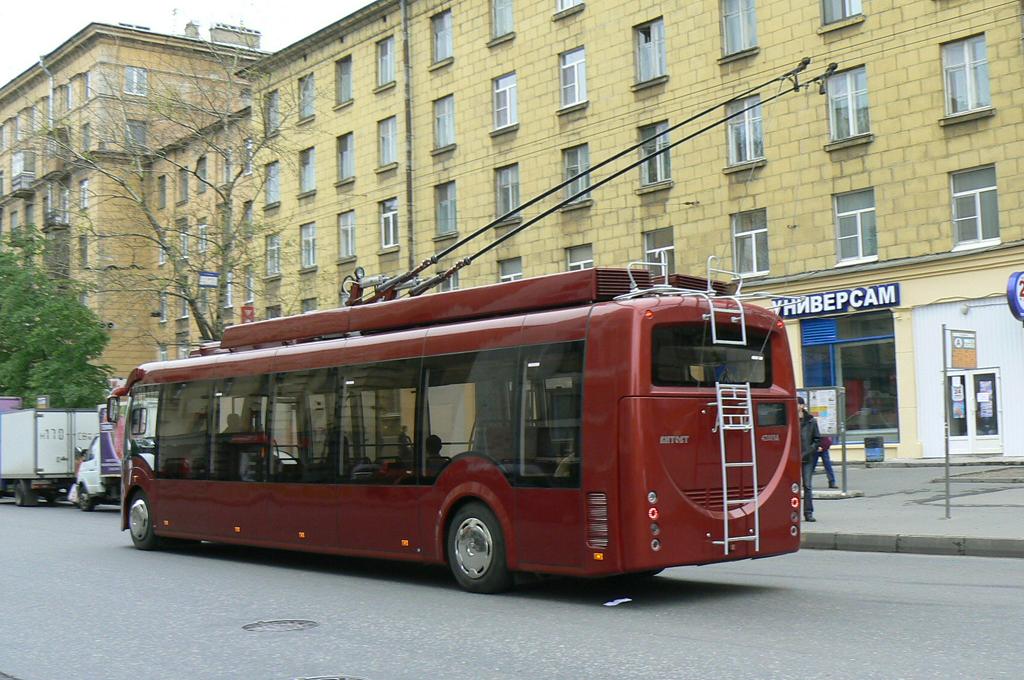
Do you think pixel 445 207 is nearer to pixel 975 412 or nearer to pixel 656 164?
pixel 656 164

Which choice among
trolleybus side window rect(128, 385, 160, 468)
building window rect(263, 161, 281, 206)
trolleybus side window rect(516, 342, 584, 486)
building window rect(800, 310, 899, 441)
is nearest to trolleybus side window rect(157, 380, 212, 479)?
trolleybus side window rect(128, 385, 160, 468)

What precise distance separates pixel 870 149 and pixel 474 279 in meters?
13.8

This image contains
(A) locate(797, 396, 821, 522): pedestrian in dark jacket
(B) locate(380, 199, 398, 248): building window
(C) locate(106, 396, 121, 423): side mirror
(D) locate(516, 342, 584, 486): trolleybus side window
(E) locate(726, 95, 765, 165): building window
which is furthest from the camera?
(B) locate(380, 199, 398, 248): building window

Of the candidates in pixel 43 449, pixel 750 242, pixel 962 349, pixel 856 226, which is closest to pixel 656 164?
pixel 750 242

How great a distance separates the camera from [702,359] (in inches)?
416

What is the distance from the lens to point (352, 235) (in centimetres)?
4356

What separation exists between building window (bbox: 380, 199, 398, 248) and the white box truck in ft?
40.4

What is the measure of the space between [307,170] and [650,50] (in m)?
17.2

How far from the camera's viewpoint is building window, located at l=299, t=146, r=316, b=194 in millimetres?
45594

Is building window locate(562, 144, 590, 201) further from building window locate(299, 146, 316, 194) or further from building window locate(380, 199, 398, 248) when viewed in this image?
building window locate(299, 146, 316, 194)

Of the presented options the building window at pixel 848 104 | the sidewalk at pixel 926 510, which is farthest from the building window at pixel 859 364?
the building window at pixel 848 104

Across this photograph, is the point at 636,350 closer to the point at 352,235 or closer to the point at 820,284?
the point at 820,284

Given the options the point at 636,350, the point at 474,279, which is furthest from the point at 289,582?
the point at 474,279

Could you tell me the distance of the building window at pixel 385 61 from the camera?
4172 centimetres
